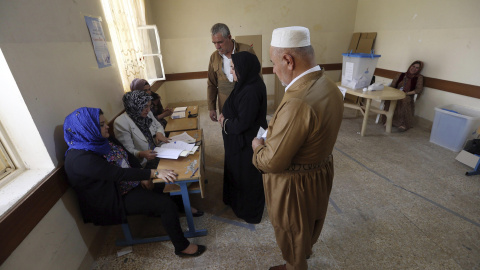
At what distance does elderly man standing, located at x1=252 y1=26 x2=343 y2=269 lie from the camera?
95 centimetres

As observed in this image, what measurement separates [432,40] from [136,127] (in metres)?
4.62

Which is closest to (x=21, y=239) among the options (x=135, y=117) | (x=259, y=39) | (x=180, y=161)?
(x=180, y=161)

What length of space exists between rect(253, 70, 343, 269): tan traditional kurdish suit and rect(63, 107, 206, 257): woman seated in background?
0.76 metres

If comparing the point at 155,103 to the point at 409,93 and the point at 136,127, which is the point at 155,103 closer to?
the point at 136,127

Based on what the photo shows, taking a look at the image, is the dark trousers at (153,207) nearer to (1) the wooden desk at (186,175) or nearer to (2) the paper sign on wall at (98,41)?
(1) the wooden desk at (186,175)

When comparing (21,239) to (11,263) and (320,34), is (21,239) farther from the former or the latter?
(320,34)

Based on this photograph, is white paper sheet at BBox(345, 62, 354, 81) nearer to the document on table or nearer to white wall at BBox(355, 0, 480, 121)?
white wall at BBox(355, 0, 480, 121)

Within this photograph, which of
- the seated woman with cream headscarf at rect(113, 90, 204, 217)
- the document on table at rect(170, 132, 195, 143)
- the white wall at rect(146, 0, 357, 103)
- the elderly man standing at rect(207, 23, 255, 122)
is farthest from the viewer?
the white wall at rect(146, 0, 357, 103)

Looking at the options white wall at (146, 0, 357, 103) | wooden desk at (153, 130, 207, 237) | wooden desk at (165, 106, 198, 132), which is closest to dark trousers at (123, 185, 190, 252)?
wooden desk at (153, 130, 207, 237)

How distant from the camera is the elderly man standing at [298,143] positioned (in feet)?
3.13

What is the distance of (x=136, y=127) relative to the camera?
6.59ft

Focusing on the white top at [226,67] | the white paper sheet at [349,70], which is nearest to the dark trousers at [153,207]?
the white top at [226,67]

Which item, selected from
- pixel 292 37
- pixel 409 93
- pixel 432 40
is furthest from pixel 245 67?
pixel 432 40

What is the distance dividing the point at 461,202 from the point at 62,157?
3495 mm
